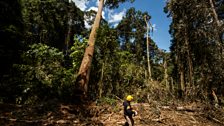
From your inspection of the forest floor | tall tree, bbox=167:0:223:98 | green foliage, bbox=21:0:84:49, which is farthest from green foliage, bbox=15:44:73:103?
green foliage, bbox=21:0:84:49

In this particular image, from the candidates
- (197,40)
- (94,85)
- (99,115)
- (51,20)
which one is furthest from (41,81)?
(51,20)

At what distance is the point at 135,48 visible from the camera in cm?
4544

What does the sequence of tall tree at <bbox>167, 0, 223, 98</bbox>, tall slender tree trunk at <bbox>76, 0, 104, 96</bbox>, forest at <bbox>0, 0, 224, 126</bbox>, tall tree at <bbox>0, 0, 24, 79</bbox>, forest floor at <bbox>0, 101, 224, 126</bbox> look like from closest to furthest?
forest floor at <bbox>0, 101, 224, 126</bbox>
forest at <bbox>0, 0, 224, 126</bbox>
tall slender tree trunk at <bbox>76, 0, 104, 96</bbox>
tall tree at <bbox>0, 0, 24, 79</bbox>
tall tree at <bbox>167, 0, 223, 98</bbox>

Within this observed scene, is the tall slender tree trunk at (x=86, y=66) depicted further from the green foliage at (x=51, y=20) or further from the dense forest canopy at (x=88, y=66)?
the green foliage at (x=51, y=20)

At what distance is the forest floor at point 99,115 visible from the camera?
9703mm

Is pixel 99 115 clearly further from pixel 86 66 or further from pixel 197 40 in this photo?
pixel 197 40

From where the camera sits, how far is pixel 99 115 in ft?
35.7

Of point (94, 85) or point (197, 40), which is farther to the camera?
point (197, 40)

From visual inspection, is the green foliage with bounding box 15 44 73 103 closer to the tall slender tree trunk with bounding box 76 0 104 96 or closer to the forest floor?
the tall slender tree trunk with bounding box 76 0 104 96

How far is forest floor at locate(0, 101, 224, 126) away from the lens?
9703 mm

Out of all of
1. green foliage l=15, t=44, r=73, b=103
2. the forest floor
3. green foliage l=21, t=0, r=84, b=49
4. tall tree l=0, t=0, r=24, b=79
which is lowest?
the forest floor

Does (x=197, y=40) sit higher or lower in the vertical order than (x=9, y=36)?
higher

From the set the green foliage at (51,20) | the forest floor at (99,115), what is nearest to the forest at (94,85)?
the forest floor at (99,115)

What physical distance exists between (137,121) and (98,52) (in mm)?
5370
